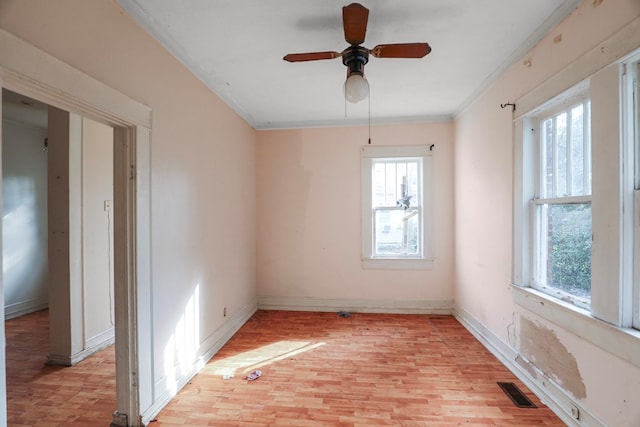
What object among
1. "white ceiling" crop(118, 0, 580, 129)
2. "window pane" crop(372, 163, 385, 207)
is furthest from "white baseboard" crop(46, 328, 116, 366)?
"window pane" crop(372, 163, 385, 207)

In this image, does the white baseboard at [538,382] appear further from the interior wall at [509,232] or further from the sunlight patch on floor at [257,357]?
the sunlight patch on floor at [257,357]

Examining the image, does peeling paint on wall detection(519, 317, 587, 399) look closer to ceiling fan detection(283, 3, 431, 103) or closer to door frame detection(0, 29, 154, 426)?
ceiling fan detection(283, 3, 431, 103)

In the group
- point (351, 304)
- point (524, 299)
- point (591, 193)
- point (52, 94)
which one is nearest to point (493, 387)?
point (524, 299)

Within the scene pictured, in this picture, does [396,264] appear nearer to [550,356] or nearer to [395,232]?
[395,232]

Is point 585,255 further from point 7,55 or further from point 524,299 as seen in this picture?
point 7,55

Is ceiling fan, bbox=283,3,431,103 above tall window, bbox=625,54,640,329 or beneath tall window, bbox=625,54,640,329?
above

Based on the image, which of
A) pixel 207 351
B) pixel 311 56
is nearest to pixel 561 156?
pixel 311 56

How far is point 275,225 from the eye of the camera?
162 inches

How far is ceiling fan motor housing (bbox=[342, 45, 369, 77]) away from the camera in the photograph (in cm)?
191

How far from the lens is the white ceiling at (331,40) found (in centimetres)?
179

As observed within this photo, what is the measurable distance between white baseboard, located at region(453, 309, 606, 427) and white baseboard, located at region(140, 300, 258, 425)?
2.68 meters

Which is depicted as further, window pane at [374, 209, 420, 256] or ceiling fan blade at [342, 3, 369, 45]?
window pane at [374, 209, 420, 256]

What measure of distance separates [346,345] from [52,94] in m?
2.94

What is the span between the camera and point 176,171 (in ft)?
7.43
